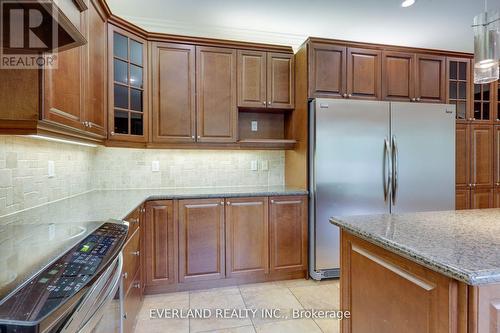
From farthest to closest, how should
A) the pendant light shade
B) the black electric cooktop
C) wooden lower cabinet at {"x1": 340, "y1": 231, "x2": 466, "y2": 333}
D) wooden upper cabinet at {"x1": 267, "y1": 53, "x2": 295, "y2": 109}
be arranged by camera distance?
wooden upper cabinet at {"x1": 267, "y1": 53, "x2": 295, "y2": 109}
the pendant light shade
wooden lower cabinet at {"x1": 340, "y1": 231, "x2": 466, "y2": 333}
the black electric cooktop

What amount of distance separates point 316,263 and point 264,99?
1728mm

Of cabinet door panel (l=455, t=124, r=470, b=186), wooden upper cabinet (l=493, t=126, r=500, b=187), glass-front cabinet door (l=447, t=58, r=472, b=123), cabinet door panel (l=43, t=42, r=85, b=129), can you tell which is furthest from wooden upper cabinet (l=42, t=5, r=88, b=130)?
wooden upper cabinet (l=493, t=126, r=500, b=187)

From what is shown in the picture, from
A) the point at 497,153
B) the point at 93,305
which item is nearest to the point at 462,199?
the point at 497,153

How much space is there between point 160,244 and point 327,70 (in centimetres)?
228

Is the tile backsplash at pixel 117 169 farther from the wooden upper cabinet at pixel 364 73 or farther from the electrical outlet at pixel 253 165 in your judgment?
the wooden upper cabinet at pixel 364 73

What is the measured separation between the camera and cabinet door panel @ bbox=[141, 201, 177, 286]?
2.38 m

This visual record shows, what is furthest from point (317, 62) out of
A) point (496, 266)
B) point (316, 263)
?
point (496, 266)

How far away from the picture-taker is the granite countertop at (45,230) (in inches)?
31.8

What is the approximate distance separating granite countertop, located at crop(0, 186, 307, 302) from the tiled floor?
908 millimetres

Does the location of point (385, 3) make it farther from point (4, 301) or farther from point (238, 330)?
point (4, 301)

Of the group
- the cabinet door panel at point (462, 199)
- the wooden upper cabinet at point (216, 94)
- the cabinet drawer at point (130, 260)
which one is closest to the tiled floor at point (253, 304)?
the cabinet drawer at point (130, 260)

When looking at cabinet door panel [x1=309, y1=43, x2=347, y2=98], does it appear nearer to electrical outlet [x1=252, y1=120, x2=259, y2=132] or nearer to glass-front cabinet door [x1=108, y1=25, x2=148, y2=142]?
electrical outlet [x1=252, y1=120, x2=259, y2=132]

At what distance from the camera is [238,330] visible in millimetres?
1945

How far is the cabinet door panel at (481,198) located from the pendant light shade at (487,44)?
229cm
